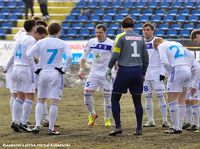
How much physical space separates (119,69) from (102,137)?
1.43 meters

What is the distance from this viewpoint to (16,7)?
34625 mm

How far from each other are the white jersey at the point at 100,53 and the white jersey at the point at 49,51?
2.08 meters

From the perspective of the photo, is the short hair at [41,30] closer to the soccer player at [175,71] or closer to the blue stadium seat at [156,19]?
the soccer player at [175,71]

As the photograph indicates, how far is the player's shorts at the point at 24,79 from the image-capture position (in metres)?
13.7

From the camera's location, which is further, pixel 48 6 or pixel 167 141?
pixel 48 6

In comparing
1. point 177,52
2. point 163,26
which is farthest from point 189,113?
point 163,26

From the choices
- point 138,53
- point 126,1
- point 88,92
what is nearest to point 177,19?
point 126,1

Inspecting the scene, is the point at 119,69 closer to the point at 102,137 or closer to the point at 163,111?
the point at 102,137

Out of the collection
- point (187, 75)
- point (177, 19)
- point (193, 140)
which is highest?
point (177, 19)

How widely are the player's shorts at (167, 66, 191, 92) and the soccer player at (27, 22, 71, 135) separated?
86.1 inches

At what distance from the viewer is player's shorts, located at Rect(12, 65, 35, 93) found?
45.1 feet

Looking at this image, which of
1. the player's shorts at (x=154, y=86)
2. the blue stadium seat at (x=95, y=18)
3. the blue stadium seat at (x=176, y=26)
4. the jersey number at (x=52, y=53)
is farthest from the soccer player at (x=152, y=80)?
the blue stadium seat at (x=95, y=18)

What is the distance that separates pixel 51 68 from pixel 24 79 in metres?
0.94

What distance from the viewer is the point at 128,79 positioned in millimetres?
12727
